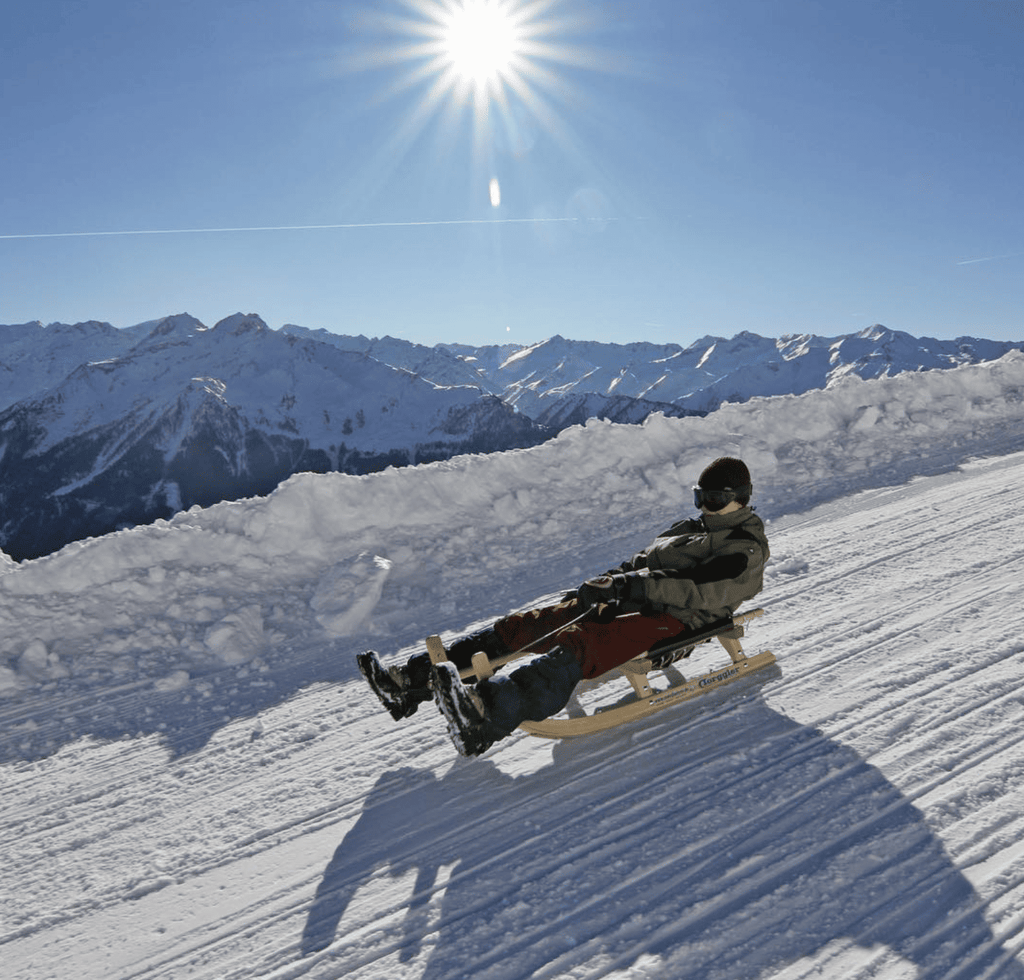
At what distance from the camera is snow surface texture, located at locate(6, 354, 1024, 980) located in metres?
2.31

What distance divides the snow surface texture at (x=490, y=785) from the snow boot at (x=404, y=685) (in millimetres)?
274

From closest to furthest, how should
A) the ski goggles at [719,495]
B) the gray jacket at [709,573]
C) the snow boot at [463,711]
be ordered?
1. the snow boot at [463,711]
2. the gray jacket at [709,573]
3. the ski goggles at [719,495]

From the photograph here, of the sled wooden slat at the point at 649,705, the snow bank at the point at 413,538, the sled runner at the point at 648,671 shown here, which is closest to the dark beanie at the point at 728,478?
the sled runner at the point at 648,671

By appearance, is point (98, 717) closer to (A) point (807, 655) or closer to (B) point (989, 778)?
(A) point (807, 655)

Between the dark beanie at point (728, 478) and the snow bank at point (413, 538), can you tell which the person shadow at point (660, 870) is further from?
the snow bank at point (413, 538)

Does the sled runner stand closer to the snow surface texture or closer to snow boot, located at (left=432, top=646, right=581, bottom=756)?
the snow surface texture

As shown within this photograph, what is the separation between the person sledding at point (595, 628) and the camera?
9.89 feet

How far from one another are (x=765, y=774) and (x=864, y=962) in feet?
3.04

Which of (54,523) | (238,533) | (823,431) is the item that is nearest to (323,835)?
(238,533)

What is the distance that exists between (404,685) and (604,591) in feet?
3.72

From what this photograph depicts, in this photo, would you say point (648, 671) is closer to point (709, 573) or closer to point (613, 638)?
point (613, 638)

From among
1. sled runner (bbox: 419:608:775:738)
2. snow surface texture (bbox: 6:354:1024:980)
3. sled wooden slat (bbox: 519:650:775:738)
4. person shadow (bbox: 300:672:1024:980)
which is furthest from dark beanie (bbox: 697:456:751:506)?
person shadow (bbox: 300:672:1024:980)

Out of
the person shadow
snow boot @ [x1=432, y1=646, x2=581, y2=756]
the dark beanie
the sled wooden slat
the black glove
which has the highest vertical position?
the dark beanie

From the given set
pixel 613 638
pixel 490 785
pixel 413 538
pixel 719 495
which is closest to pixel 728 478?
pixel 719 495
